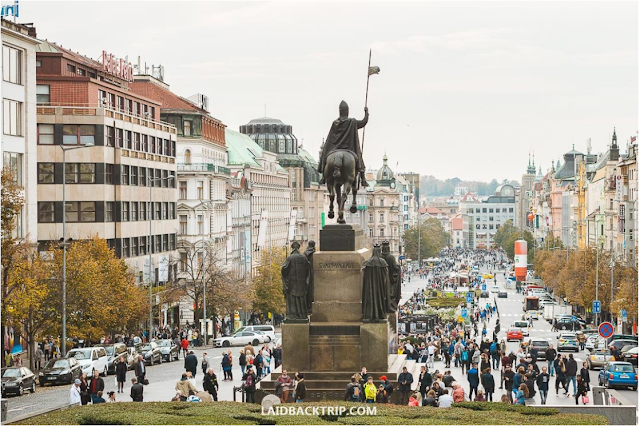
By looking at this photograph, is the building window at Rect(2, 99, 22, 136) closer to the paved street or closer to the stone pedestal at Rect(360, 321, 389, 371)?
the paved street

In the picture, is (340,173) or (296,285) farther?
(340,173)

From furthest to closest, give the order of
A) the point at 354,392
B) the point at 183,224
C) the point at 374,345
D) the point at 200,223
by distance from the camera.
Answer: the point at 200,223 → the point at 183,224 → the point at 374,345 → the point at 354,392

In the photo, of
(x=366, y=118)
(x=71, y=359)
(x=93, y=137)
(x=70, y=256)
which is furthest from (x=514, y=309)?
(x=366, y=118)

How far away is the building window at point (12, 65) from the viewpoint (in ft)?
212

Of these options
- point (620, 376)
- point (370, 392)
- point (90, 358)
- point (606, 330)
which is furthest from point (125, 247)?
point (370, 392)

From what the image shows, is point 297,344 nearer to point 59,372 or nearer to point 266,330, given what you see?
point 59,372

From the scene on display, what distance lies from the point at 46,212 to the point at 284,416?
57784mm

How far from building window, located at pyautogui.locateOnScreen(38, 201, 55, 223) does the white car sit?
13616 mm

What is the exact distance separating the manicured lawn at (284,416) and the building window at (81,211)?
55810 mm

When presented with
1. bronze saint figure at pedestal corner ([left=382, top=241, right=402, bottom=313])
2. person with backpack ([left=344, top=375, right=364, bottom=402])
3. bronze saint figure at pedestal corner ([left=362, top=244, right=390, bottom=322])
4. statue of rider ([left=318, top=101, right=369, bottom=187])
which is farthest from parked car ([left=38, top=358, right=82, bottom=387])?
person with backpack ([left=344, top=375, right=364, bottom=402])

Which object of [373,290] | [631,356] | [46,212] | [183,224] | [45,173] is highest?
[45,173]

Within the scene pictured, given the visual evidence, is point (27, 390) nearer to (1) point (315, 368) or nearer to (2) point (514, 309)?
(1) point (315, 368)

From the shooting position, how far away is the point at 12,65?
6575 cm

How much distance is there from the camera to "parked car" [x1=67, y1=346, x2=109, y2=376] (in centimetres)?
5348
